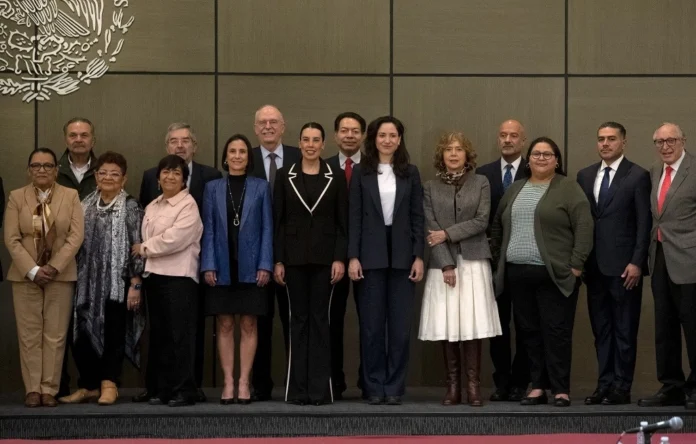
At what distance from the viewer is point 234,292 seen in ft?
22.0

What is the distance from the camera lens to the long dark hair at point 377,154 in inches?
267

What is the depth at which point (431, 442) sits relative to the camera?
6.03 meters

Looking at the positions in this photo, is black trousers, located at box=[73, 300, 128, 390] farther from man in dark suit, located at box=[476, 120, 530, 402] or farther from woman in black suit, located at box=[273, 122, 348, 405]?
man in dark suit, located at box=[476, 120, 530, 402]

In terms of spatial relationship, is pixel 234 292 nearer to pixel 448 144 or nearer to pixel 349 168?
pixel 349 168

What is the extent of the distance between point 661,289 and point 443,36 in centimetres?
249

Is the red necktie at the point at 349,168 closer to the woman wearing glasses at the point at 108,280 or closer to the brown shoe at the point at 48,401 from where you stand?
the woman wearing glasses at the point at 108,280

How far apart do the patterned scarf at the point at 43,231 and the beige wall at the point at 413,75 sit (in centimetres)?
126

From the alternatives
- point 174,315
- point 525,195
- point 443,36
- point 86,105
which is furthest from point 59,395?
point 443,36

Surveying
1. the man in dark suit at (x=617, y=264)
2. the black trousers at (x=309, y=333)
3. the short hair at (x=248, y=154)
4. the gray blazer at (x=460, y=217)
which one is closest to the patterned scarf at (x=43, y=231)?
the short hair at (x=248, y=154)

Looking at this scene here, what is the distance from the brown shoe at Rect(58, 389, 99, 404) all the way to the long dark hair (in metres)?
2.09

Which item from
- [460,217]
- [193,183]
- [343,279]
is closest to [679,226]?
[460,217]

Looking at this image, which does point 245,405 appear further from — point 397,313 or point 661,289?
point 661,289

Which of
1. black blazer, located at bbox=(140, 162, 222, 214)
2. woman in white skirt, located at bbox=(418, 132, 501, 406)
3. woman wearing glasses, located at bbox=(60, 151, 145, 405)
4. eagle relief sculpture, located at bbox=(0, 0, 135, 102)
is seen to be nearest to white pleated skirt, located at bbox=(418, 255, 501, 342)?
woman in white skirt, located at bbox=(418, 132, 501, 406)

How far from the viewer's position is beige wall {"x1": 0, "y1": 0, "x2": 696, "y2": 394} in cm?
806
